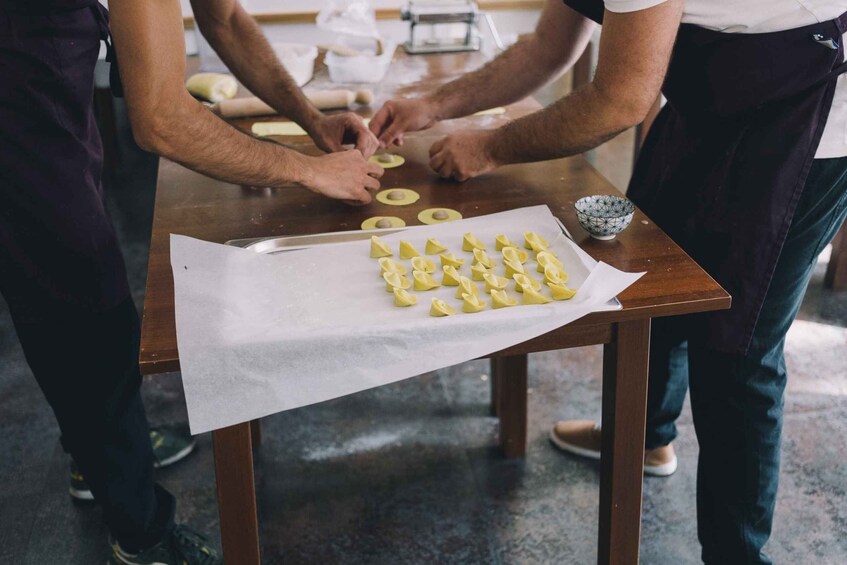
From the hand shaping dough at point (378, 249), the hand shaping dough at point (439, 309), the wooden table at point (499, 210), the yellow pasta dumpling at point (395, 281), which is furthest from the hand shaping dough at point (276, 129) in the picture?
the hand shaping dough at point (439, 309)

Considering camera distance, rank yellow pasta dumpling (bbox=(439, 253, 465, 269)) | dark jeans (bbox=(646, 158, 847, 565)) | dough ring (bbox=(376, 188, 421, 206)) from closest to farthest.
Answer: yellow pasta dumpling (bbox=(439, 253, 465, 269))
dark jeans (bbox=(646, 158, 847, 565))
dough ring (bbox=(376, 188, 421, 206))

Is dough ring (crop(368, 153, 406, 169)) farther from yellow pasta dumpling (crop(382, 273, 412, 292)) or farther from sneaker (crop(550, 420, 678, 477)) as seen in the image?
sneaker (crop(550, 420, 678, 477))

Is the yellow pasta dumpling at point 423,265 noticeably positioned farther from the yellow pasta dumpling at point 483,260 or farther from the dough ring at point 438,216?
the dough ring at point 438,216

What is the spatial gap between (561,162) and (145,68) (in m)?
0.89

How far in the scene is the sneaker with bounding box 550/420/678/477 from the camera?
219 centimetres

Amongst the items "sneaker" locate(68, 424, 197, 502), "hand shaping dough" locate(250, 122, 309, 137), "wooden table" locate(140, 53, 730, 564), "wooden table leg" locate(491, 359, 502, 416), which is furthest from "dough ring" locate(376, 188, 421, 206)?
"sneaker" locate(68, 424, 197, 502)

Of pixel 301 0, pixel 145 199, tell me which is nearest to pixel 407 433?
pixel 145 199

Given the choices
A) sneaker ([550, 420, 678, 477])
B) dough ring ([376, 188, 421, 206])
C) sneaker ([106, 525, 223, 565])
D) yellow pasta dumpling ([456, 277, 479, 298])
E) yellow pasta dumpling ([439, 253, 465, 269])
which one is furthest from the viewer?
sneaker ([550, 420, 678, 477])

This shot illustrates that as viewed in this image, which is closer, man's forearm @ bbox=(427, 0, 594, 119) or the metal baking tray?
the metal baking tray

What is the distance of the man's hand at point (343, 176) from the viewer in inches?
62.9

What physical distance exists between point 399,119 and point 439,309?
32.3 inches

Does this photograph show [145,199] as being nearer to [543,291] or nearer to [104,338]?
[104,338]

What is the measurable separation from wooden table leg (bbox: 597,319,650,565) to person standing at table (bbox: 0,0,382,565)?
59cm

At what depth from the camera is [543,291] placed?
1.33m
